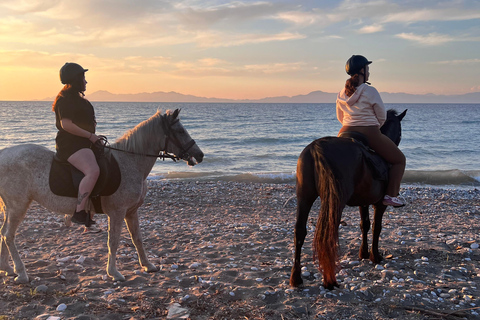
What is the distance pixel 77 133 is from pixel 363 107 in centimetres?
424

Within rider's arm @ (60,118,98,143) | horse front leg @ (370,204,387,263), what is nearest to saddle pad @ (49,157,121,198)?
rider's arm @ (60,118,98,143)

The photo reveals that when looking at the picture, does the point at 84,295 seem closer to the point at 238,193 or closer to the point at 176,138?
the point at 176,138

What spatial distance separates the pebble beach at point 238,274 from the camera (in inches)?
170

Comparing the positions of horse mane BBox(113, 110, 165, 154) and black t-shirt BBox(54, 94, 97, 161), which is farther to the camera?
horse mane BBox(113, 110, 165, 154)

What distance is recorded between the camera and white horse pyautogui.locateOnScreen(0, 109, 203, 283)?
202 inches

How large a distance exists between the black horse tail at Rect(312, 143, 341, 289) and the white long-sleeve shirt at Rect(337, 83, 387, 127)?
1145 millimetres

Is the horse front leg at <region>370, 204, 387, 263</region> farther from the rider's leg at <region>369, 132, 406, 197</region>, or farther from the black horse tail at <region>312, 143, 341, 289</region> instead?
the black horse tail at <region>312, 143, 341, 289</region>

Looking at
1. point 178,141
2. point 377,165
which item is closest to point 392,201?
point 377,165

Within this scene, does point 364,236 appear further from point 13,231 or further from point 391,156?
point 13,231

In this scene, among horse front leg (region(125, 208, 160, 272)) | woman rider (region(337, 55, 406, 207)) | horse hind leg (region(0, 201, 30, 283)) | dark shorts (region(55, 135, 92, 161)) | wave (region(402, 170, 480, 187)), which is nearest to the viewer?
dark shorts (region(55, 135, 92, 161))

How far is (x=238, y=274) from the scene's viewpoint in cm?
552

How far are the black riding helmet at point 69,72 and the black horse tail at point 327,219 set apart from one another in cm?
368

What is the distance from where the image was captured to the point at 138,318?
4133mm

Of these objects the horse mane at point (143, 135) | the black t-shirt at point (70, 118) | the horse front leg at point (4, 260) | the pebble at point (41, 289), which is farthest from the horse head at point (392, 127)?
the horse front leg at point (4, 260)
